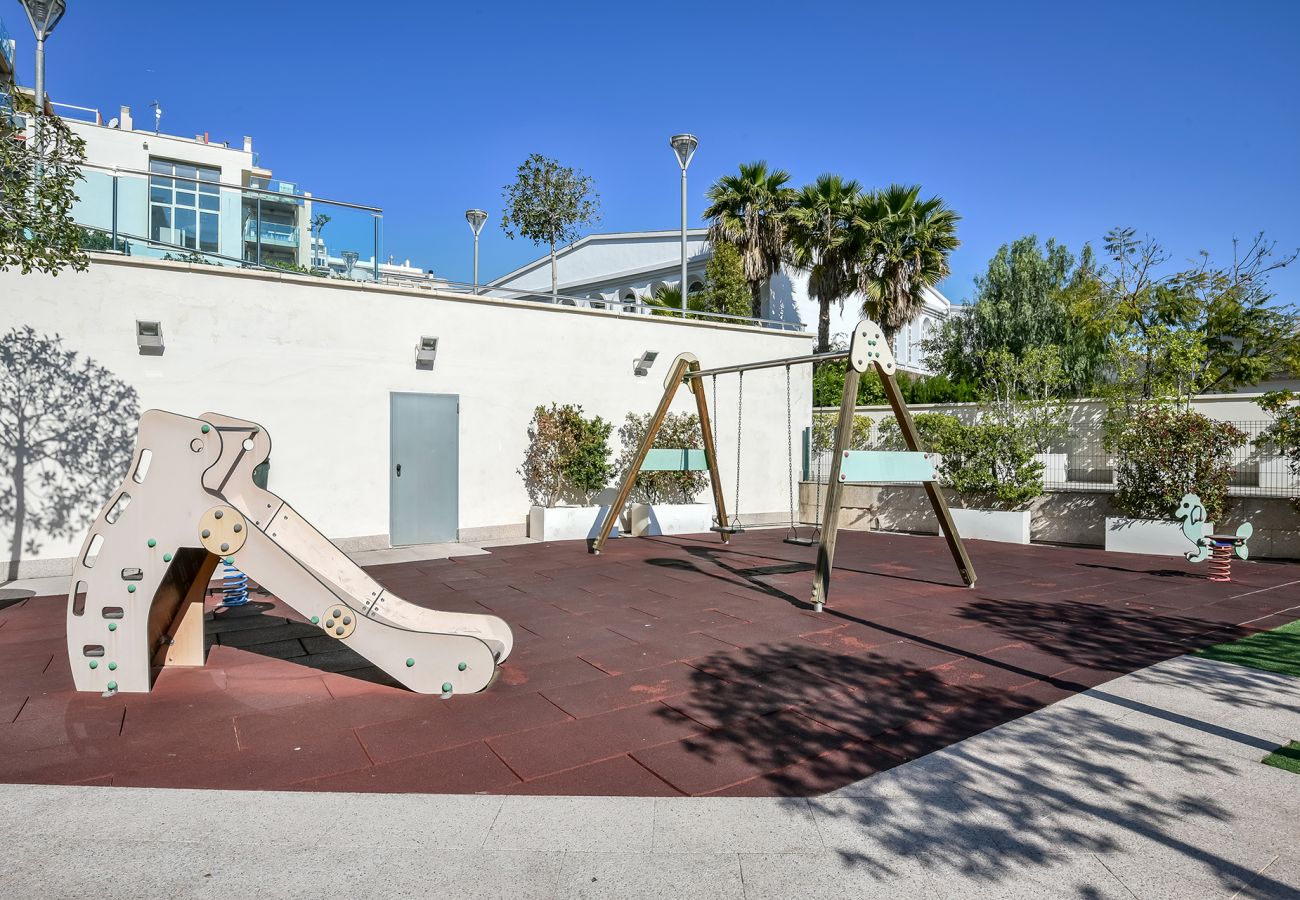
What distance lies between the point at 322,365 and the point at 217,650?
Answer: 17.0 feet

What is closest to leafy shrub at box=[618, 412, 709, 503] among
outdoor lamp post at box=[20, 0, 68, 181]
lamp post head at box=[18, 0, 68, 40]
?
outdoor lamp post at box=[20, 0, 68, 181]

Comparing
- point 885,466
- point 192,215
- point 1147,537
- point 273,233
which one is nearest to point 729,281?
point 1147,537

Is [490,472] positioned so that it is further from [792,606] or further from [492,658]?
[492,658]

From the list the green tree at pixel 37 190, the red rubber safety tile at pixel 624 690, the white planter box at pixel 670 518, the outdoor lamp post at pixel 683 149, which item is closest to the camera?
the red rubber safety tile at pixel 624 690

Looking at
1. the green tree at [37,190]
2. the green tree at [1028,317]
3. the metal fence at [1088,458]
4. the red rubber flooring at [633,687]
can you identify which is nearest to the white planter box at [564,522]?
the red rubber flooring at [633,687]

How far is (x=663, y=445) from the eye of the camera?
12.1 m

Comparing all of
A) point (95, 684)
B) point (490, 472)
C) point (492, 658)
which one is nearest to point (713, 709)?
point (492, 658)

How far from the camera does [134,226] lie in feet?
29.0

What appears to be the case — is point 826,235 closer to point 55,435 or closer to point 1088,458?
point 1088,458

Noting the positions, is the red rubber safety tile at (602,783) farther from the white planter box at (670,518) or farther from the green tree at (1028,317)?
the green tree at (1028,317)

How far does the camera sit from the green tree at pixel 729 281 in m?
20.9

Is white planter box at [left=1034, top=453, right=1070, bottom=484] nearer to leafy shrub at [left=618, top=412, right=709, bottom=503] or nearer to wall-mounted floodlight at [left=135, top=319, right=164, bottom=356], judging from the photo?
leafy shrub at [left=618, top=412, right=709, bottom=503]

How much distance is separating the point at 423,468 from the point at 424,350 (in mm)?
1611

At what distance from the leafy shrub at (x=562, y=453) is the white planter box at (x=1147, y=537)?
7.27 metres
